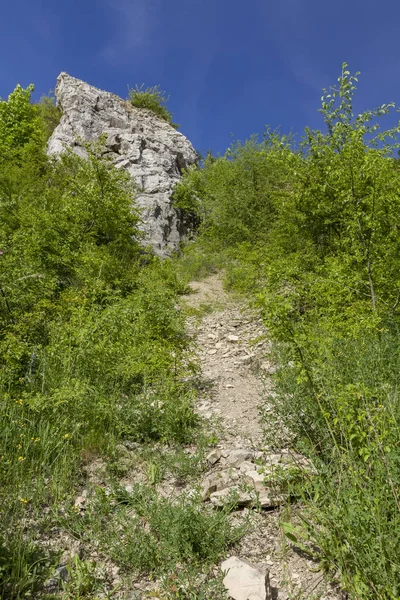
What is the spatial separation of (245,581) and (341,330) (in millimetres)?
3706

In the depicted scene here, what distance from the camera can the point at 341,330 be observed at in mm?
5617

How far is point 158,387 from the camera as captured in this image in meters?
5.72

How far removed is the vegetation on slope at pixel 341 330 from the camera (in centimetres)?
250

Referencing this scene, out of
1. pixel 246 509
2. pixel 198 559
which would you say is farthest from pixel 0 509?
pixel 246 509

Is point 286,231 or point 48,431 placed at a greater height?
point 286,231

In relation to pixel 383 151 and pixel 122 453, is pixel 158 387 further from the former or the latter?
pixel 383 151

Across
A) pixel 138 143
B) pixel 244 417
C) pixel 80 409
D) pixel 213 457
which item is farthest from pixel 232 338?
pixel 138 143

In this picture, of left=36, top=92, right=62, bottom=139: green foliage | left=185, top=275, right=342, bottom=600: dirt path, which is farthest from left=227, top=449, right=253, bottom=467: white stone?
left=36, top=92, right=62, bottom=139: green foliage

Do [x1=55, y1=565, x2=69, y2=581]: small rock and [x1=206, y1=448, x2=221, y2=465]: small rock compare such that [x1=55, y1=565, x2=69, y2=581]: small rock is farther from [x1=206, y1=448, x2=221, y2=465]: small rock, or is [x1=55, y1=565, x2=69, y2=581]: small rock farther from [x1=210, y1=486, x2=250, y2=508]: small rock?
[x1=206, y1=448, x2=221, y2=465]: small rock

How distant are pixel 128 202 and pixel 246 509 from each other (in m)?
9.37

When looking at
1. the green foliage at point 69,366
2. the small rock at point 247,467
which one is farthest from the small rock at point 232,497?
the green foliage at point 69,366

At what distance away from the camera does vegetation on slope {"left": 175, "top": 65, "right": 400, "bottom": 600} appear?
2.50 metres

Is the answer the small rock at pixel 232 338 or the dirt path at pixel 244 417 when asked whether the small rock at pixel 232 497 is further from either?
the small rock at pixel 232 338

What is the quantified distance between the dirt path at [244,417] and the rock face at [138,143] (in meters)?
5.52
